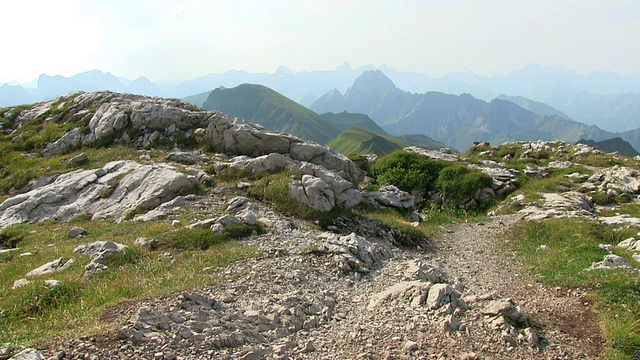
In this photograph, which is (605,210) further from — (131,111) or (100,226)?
(131,111)

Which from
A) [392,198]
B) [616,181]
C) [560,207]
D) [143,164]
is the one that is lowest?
[560,207]

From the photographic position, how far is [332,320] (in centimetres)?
1058

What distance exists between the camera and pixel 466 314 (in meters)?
10.9

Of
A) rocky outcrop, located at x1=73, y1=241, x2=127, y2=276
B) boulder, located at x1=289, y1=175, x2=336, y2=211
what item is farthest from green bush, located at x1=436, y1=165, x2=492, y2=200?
rocky outcrop, located at x1=73, y1=241, x2=127, y2=276

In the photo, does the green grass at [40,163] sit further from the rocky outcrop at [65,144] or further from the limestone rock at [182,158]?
the limestone rock at [182,158]

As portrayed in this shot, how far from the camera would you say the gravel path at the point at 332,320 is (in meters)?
8.37

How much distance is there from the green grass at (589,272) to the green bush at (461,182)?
8059 millimetres

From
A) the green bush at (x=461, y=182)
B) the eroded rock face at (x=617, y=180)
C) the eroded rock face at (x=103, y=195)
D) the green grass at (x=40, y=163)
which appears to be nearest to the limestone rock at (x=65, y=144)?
the green grass at (x=40, y=163)

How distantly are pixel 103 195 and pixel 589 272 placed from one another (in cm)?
2448

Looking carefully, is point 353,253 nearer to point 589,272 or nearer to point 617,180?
point 589,272

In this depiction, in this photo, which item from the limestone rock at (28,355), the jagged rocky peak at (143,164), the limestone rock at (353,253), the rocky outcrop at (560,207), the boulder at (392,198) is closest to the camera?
the limestone rock at (28,355)

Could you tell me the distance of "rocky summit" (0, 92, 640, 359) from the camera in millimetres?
9266

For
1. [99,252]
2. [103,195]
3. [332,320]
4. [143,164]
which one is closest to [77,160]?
[143,164]

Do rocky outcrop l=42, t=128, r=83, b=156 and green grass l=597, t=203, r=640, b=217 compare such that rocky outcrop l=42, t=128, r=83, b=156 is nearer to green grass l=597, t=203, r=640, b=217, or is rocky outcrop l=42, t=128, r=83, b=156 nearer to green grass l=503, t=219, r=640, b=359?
green grass l=503, t=219, r=640, b=359
